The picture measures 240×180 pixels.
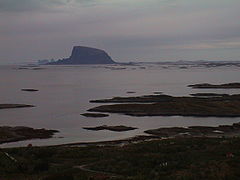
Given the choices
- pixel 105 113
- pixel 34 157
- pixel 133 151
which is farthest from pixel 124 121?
pixel 34 157

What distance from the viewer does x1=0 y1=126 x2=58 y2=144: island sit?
48388 mm

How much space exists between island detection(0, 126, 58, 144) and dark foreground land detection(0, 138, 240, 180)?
1802 centimetres

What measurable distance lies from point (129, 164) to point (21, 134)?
30.3 meters

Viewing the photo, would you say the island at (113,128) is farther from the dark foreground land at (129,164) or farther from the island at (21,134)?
the dark foreground land at (129,164)

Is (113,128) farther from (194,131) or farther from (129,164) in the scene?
(129,164)

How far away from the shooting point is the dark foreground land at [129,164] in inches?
798

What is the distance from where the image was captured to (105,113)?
75062 millimetres

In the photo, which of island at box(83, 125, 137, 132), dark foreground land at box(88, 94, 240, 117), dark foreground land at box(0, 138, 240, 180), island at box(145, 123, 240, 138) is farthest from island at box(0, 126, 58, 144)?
dark foreground land at box(88, 94, 240, 117)

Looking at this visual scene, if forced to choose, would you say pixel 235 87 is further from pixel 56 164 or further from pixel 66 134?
pixel 56 164

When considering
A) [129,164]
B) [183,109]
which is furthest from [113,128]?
[129,164]

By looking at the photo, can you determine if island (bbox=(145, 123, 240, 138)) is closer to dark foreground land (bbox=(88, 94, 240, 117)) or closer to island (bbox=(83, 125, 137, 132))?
island (bbox=(83, 125, 137, 132))

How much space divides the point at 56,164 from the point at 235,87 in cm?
11158

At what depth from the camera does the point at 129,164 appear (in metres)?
24.0

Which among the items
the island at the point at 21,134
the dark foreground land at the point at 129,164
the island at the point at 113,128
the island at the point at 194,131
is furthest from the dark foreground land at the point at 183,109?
the dark foreground land at the point at 129,164
